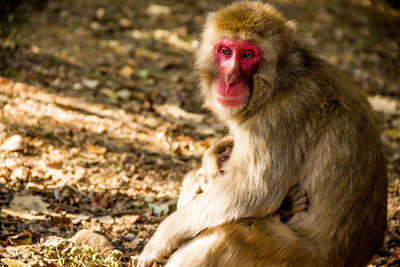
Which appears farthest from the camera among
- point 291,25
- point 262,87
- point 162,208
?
point 162,208

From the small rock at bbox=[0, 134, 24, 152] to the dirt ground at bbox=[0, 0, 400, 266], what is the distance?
1 cm

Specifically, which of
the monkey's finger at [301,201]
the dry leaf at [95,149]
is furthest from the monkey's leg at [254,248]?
the dry leaf at [95,149]

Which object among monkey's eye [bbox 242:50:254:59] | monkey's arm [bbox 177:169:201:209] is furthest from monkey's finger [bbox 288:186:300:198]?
monkey's eye [bbox 242:50:254:59]

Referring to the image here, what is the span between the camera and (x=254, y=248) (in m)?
3.63

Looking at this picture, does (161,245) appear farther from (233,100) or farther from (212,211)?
(233,100)

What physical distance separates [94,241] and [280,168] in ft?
5.73

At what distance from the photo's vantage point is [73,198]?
5.18m

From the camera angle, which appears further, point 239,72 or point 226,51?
point 226,51

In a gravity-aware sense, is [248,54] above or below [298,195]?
above

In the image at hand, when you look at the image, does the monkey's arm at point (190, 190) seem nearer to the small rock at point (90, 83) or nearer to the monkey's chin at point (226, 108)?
the monkey's chin at point (226, 108)

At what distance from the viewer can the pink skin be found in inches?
156

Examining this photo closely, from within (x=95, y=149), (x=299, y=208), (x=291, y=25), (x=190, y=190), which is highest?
(x=291, y=25)

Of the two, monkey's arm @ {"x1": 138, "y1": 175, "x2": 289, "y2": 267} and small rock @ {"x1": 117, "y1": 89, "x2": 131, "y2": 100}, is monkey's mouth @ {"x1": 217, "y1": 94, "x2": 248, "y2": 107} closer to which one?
monkey's arm @ {"x1": 138, "y1": 175, "x2": 289, "y2": 267}

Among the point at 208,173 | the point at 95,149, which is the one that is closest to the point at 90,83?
the point at 95,149
